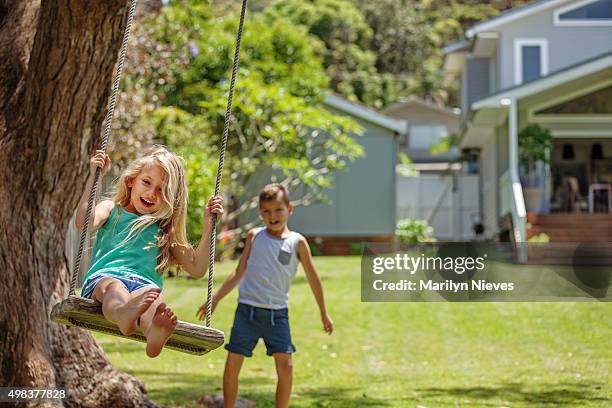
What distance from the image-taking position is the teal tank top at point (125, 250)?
414cm

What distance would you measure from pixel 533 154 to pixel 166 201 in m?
15.5

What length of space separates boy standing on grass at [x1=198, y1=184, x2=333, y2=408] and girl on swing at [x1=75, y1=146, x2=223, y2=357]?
1005 mm

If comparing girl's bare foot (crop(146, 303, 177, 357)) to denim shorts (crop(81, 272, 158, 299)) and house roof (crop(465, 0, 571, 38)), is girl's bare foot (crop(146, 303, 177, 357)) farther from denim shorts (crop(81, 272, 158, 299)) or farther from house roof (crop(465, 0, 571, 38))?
house roof (crop(465, 0, 571, 38))

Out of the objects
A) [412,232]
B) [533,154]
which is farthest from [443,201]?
[533,154]

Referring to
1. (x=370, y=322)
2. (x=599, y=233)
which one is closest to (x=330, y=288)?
(x=370, y=322)

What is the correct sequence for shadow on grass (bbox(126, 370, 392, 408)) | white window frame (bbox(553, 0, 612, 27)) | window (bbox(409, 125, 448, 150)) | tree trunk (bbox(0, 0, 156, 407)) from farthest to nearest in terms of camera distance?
1. window (bbox(409, 125, 448, 150))
2. white window frame (bbox(553, 0, 612, 27))
3. shadow on grass (bbox(126, 370, 392, 408))
4. tree trunk (bbox(0, 0, 156, 407))

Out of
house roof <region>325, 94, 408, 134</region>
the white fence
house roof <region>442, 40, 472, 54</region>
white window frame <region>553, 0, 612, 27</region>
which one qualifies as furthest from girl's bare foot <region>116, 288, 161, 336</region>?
the white fence

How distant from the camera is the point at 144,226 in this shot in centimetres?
427

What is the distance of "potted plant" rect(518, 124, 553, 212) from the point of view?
732 inches

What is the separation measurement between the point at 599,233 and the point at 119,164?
8.68m

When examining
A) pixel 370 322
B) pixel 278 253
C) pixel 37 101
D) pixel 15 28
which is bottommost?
pixel 370 322

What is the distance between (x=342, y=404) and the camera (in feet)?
20.4

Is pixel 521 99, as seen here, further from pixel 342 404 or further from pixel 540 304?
pixel 342 404

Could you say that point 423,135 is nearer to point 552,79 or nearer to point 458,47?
point 458,47
